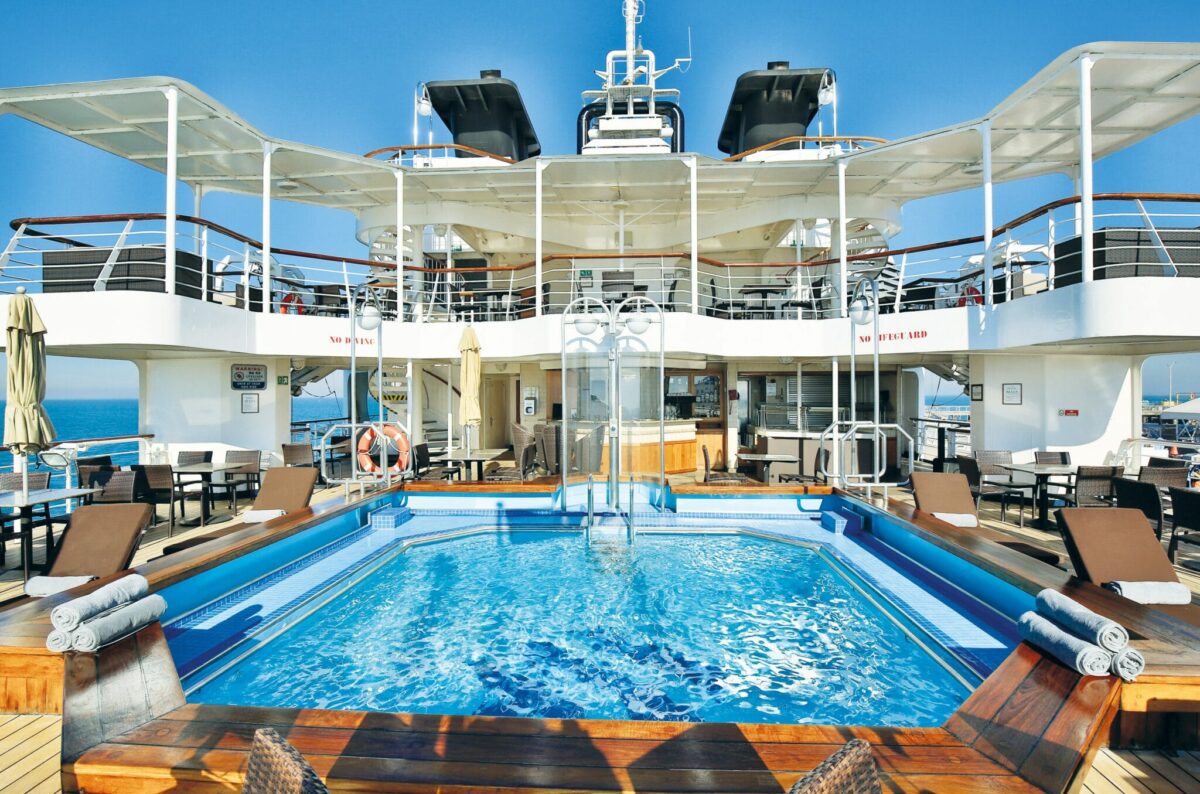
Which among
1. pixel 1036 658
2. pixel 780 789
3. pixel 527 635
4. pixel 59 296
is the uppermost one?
pixel 59 296

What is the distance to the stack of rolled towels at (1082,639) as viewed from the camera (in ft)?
6.67

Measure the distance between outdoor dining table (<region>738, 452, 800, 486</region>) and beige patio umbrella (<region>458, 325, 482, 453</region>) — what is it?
4.12 metres

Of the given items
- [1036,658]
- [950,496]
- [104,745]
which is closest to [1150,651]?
[1036,658]

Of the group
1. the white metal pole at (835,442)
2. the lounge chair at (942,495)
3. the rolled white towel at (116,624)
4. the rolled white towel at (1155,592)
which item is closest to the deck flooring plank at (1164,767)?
the rolled white towel at (1155,592)

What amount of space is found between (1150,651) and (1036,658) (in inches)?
20.7

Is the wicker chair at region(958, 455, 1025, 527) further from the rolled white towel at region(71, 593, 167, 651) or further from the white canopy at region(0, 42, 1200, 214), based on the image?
the rolled white towel at region(71, 593, 167, 651)

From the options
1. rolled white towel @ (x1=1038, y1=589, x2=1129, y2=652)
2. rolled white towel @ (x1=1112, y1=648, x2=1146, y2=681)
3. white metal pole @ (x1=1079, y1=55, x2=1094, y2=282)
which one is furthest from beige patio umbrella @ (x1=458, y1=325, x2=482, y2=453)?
white metal pole @ (x1=1079, y1=55, x2=1094, y2=282)

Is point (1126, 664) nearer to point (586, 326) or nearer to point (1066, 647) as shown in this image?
point (1066, 647)

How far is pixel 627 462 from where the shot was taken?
22.0 feet

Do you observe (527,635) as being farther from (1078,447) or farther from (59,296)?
(1078,447)

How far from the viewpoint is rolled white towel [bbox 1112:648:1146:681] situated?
6.64 feet

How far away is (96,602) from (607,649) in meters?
2.87

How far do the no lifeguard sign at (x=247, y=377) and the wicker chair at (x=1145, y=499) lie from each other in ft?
37.9

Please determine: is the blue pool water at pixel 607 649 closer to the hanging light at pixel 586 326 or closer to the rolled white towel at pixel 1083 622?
the rolled white towel at pixel 1083 622
